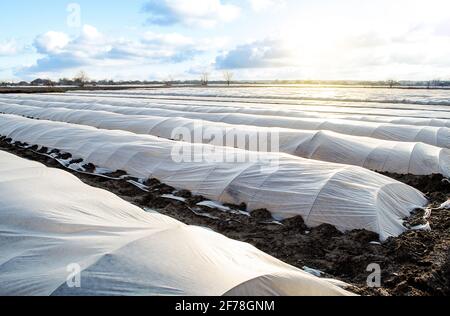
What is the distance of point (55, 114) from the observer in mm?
24297

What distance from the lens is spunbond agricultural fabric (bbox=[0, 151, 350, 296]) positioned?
3.85 m

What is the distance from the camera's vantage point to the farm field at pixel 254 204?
171 inches

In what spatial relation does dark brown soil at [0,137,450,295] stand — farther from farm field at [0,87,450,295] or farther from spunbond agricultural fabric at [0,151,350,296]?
spunbond agricultural fabric at [0,151,350,296]

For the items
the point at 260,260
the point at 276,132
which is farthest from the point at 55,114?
the point at 260,260

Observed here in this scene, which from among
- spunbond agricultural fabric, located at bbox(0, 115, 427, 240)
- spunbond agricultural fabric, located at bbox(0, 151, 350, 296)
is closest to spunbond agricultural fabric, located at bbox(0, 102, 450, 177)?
spunbond agricultural fabric, located at bbox(0, 115, 427, 240)

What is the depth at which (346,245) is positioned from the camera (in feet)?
23.2

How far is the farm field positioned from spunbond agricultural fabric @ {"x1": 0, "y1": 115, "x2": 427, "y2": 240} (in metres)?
0.03

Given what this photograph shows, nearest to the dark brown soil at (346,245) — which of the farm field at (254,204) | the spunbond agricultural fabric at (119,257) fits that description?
the farm field at (254,204)

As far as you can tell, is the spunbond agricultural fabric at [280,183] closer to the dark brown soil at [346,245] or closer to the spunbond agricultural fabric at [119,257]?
the dark brown soil at [346,245]

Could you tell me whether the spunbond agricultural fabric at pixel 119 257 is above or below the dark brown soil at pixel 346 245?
above

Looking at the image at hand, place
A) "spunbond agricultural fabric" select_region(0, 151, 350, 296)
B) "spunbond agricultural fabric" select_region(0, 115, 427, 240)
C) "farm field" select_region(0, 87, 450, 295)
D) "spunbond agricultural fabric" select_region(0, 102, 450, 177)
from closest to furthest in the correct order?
"spunbond agricultural fabric" select_region(0, 151, 350, 296), "farm field" select_region(0, 87, 450, 295), "spunbond agricultural fabric" select_region(0, 115, 427, 240), "spunbond agricultural fabric" select_region(0, 102, 450, 177)

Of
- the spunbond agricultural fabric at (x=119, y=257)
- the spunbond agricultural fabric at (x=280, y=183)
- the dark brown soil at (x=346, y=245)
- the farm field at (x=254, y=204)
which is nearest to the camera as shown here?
the spunbond agricultural fabric at (x=119, y=257)

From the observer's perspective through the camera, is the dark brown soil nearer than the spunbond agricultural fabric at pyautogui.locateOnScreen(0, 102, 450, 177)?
Yes

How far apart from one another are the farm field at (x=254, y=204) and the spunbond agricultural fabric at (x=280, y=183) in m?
0.03
